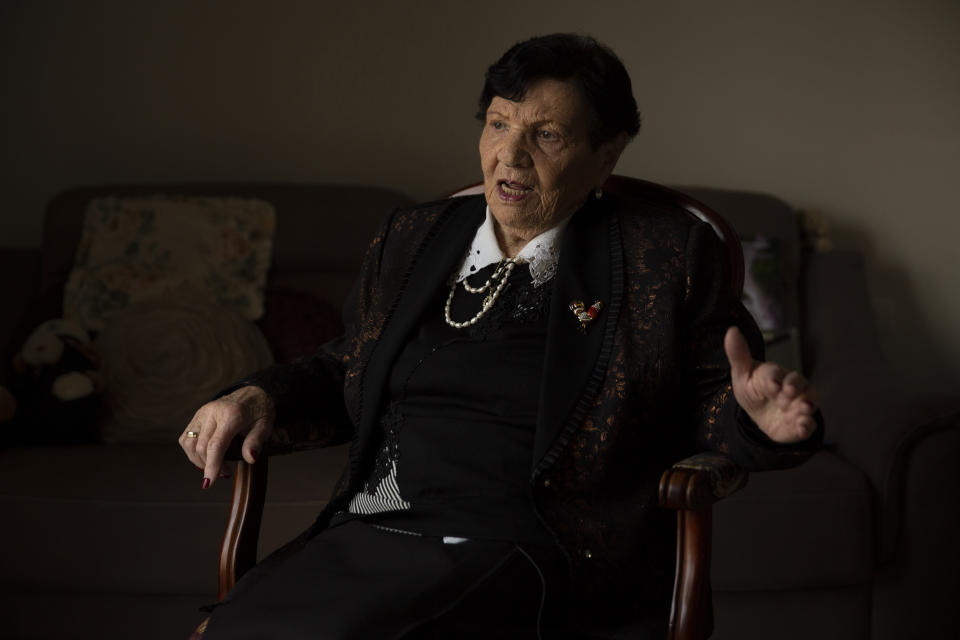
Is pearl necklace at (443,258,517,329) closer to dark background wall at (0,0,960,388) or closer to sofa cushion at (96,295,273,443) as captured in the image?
sofa cushion at (96,295,273,443)

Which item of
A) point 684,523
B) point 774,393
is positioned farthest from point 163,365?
point 774,393

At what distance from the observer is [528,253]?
138 centimetres

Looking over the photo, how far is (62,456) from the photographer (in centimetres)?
202

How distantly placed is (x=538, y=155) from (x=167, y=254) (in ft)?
4.65

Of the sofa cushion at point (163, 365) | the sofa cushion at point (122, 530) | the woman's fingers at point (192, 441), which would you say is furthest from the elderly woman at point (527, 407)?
the sofa cushion at point (163, 365)

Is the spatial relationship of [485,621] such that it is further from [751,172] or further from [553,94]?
[751,172]

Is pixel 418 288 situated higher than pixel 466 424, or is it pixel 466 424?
pixel 418 288

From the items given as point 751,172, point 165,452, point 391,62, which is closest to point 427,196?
point 391,62

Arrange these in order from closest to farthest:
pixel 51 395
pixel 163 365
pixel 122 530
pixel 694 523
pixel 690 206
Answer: pixel 694 523
pixel 690 206
pixel 122 530
pixel 51 395
pixel 163 365

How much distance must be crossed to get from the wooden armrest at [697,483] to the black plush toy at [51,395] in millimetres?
1513

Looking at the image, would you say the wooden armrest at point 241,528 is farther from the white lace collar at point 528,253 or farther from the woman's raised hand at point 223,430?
the white lace collar at point 528,253

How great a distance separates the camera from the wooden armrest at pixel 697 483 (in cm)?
110

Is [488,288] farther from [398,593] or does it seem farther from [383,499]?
[398,593]

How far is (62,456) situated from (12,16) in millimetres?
1689
